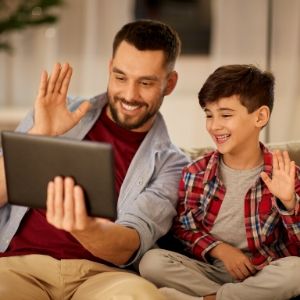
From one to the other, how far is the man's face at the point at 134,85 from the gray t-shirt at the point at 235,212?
0.35 meters

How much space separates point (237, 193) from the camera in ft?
7.25

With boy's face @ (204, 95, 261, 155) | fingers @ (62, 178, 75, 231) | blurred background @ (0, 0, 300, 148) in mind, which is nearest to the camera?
fingers @ (62, 178, 75, 231)

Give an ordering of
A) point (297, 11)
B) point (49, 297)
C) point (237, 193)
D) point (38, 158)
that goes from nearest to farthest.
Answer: point (38, 158), point (49, 297), point (237, 193), point (297, 11)

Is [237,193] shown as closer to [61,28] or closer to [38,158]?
[38,158]

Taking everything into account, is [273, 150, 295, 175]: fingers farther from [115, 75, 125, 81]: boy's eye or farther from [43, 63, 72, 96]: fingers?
[43, 63, 72, 96]: fingers

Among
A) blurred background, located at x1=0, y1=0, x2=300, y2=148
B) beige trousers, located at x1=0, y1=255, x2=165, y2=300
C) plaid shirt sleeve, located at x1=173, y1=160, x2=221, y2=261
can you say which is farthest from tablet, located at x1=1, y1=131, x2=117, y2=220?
blurred background, located at x1=0, y1=0, x2=300, y2=148

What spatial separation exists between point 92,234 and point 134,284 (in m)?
0.16

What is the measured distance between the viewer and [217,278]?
7.22ft

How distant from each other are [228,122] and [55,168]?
0.65 m

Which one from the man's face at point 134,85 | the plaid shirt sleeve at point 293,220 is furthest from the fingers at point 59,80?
the plaid shirt sleeve at point 293,220

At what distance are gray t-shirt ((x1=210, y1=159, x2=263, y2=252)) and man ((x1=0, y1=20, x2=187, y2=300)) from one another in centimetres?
15

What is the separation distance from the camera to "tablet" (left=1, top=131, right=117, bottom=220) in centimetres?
170

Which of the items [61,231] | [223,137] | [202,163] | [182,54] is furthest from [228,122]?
[182,54]

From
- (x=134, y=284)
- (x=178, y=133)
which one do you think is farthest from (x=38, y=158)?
(x=178, y=133)
